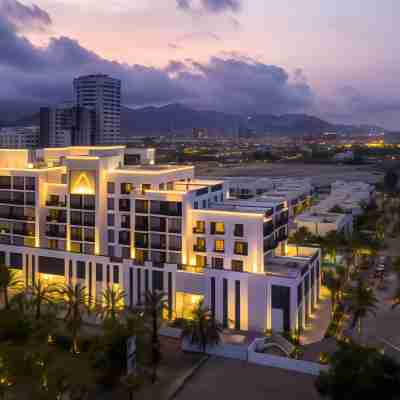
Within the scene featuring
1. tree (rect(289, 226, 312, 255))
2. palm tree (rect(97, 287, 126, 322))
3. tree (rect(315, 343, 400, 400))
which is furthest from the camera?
tree (rect(289, 226, 312, 255))

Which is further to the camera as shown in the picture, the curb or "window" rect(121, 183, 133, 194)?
"window" rect(121, 183, 133, 194)

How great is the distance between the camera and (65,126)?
156m

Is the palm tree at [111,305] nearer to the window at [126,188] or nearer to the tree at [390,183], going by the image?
the window at [126,188]

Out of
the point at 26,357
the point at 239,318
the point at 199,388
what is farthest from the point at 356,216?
the point at 26,357

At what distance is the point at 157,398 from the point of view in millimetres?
24734

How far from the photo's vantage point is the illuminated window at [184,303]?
35625 millimetres

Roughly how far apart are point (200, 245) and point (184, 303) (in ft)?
13.6

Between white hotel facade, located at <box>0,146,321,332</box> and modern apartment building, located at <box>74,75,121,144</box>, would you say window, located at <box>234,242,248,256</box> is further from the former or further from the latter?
modern apartment building, located at <box>74,75,121,144</box>

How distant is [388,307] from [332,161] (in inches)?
6411

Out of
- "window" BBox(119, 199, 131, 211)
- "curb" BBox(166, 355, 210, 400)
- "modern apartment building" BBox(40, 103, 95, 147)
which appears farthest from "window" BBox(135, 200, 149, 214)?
"modern apartment building" BBox(40, 103, 95, 147)

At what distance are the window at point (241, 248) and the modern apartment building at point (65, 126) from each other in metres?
126

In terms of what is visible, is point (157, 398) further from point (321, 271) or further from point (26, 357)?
point (321, 271)

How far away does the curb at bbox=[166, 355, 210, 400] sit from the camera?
2503cm

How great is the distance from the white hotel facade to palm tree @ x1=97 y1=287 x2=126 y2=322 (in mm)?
1531
